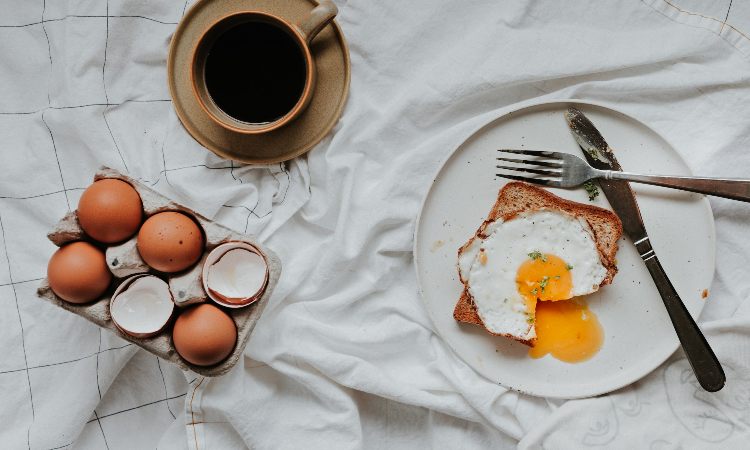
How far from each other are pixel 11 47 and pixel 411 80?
103 cm

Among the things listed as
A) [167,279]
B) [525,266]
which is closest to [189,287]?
[167,279]

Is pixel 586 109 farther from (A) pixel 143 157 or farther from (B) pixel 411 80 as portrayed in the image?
(A) pixel 143 157

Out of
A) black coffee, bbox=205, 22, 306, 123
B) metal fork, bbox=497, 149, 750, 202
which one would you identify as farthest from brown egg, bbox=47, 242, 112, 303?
metal fork, bbox=497, 149, 750, 202

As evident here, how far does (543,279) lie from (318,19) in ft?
2.66

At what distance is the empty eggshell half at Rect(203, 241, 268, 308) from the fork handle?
2.98ft

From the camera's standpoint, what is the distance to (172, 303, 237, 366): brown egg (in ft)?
4.66

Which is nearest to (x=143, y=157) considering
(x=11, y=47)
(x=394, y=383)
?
(x=11, y=47)

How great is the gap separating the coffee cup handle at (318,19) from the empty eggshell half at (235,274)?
0.50 m

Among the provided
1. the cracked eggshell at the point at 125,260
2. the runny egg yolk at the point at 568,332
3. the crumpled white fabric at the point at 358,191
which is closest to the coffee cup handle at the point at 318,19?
the crumpled white fabric at the point at 358,191

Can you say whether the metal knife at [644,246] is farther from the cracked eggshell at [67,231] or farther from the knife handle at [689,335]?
the cracked eggshell at [67,231]

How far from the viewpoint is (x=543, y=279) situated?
164 centimetres

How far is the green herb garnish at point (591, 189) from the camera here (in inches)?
65.1

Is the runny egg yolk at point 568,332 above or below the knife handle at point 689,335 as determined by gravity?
below

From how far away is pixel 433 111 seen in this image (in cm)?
171
